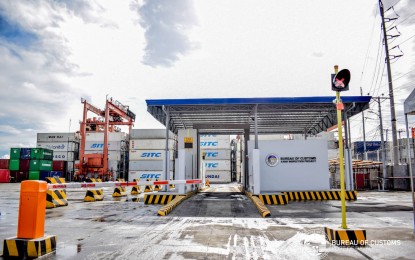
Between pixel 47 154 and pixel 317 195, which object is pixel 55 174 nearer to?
pixel 47 154

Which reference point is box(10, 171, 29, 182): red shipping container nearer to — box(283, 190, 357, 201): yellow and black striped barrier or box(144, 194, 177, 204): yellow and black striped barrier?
box(144, 194, 177, 204): yellow and black striped barrier

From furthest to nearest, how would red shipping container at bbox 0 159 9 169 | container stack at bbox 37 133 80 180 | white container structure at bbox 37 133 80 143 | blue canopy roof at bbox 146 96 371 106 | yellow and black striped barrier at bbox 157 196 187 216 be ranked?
white container structure at bbox 37 133 80 143 → container stack at bbox 37 133 80 180 → red shipping container at bbox 0 159 9 169 → blue canopy roof at bbox 146 96 371 106 → yellow and black striped barrier at bbox 157 196 187 216

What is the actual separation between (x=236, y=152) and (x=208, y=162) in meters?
6.77

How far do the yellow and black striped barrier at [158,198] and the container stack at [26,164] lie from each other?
35174 millimetres

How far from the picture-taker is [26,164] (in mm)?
41000

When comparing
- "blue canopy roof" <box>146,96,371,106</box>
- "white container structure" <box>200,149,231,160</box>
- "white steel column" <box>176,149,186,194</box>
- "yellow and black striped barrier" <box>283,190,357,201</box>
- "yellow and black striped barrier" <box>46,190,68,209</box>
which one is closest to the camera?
"yellow and black striped barrier" <box>46,190,68,209</box>

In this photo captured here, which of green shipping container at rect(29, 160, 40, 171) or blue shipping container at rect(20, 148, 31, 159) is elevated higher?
blue shipping container at rect(20, 148, 31, 159)

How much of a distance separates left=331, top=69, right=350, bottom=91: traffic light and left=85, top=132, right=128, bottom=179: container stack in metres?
43.5

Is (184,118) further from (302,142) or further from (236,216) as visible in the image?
(236,216)

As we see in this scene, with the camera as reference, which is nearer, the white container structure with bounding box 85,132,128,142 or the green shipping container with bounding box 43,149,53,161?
the green shipping container with bounding box 43,149,53,161

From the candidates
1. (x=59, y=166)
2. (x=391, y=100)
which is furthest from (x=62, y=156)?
(x=391, y=100)

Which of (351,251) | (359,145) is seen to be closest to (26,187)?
(351,251)

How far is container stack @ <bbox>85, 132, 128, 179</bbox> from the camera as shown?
45.6 metres

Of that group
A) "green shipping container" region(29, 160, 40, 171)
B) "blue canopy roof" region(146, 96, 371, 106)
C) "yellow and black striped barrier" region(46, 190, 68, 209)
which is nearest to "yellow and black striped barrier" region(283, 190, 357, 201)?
"blue canopy roof" region(146, 96, 371, 106)
